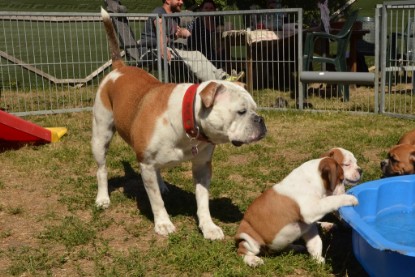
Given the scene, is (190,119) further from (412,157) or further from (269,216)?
(412,157)

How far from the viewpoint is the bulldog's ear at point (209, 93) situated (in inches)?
151

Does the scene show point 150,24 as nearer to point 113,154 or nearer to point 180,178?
point 113,154

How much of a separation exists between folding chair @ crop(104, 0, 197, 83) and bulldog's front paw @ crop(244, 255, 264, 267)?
21.4ft

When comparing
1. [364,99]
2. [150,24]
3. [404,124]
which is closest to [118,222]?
[404,124]

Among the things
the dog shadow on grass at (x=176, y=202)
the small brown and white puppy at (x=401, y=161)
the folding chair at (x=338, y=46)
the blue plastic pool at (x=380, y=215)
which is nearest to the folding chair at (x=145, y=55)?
the folding chair at (x=338, y=46)

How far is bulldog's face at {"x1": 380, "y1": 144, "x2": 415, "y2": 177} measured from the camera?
199 inches

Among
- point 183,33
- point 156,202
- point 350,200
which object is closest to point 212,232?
point 156,202

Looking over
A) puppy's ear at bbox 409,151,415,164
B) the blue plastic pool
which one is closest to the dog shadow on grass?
the blue plastic pool

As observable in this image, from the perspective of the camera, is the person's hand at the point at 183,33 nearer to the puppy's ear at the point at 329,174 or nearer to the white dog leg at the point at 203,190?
the white dog leg at the point at 203,190

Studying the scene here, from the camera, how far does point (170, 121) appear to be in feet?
13.9

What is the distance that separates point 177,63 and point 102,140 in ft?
17.0

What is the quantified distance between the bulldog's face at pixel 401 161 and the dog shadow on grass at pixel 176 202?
58.4 inches

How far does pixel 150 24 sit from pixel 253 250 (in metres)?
7.08

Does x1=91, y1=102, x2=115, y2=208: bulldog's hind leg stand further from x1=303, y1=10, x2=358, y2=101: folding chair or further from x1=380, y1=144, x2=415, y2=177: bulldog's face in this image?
x1=303, y1=10, x2=358, y2=101: folding chair
